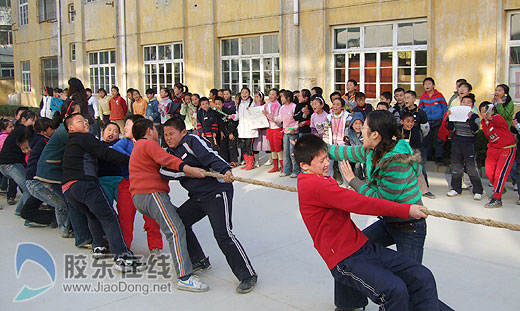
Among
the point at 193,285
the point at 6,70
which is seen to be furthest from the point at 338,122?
the point at 6,70

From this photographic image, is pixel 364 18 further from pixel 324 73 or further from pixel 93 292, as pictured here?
pixel 93 292

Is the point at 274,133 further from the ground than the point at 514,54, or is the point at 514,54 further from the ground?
the point at 514,54

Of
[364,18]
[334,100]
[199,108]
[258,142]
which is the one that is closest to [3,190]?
[199,108]

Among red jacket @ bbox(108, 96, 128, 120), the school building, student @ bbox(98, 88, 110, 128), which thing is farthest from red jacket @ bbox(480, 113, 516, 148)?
student @ bbox(98, 88, 110, 128)

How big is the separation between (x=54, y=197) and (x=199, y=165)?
2646 mm

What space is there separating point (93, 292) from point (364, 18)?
1007 centimetres

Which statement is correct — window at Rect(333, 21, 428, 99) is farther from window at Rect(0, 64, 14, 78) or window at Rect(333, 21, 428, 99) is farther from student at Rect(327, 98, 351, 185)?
window at Rect(0, 64, 14, 78)

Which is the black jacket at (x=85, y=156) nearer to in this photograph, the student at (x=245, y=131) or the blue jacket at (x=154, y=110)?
the student at (x=245, y=131)

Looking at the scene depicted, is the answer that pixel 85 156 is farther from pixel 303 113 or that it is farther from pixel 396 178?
pixel 303 113

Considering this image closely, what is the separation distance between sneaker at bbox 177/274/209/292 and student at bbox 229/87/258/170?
6296 millimetres

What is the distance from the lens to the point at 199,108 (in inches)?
447

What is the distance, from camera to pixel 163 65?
1916cm

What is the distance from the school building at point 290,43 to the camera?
1112 cm

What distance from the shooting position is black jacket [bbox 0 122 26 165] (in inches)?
306
